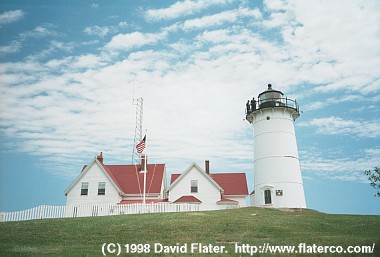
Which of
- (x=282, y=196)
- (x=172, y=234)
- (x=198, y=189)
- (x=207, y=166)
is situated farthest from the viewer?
(x=207, y=166)

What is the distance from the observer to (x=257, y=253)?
1153cm

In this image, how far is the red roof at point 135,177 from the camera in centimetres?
3647

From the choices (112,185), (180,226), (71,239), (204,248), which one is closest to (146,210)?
(112,185)

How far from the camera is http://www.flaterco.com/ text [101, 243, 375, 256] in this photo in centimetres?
1165

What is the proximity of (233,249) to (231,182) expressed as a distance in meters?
Result: 28.2

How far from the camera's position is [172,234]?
53.6 ft

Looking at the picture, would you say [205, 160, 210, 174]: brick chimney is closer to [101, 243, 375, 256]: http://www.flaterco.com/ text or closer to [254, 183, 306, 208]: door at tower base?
[254, 183, 306, 208]: door at tower base

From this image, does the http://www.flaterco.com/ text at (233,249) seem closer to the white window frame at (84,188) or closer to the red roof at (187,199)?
the red roof at (187,199)

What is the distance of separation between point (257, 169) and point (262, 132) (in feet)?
12.7

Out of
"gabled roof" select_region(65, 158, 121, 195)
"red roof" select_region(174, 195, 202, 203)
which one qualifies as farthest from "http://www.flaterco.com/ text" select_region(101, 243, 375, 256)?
"gabled roof" select_region(65, 158, 121, 195)

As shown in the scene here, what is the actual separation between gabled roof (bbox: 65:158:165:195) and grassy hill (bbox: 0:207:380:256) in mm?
13979

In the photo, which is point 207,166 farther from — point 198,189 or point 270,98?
point 270,98

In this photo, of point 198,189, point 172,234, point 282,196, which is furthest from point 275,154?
point 172,234

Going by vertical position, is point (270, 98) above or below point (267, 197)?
above
